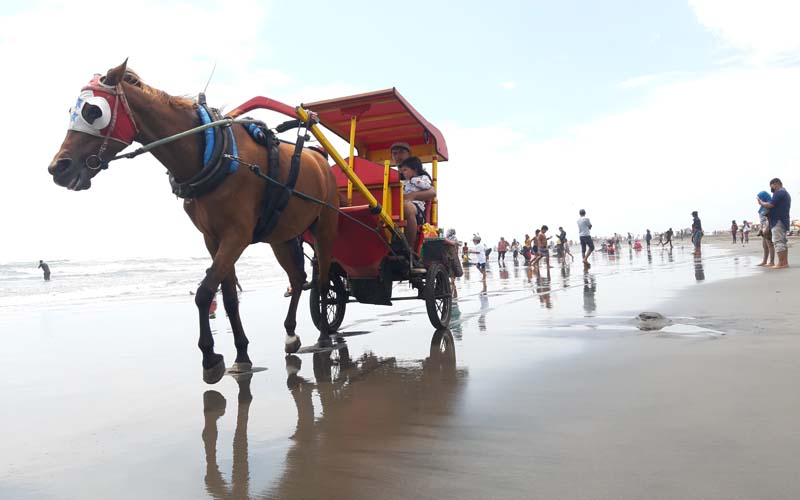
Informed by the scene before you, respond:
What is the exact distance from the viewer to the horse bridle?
12.0 ft

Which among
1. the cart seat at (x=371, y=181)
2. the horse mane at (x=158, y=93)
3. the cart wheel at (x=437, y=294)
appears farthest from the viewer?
the cart seat at (x=371, y=181)

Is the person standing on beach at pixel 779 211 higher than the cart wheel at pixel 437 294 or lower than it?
higher

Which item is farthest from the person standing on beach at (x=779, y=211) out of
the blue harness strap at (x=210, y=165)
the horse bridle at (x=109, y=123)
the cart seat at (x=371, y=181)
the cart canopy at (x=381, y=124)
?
the horse bridle at (x=109, y=123)

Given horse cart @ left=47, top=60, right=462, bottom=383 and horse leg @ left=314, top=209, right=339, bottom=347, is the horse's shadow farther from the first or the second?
horse leg @ left=314, top=209, right=339, bottom=347

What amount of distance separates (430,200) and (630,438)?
473 cm

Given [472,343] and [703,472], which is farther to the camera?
[472,343]

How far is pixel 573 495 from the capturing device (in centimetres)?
205

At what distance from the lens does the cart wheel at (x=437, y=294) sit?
20.3 feet

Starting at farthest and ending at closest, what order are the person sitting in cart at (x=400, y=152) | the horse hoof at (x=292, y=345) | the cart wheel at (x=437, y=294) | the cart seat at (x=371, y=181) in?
the person sitting in cart at (x=400, y=152) → the cart seat at (x=371, y=181) → the cart wheel at (x=437, y=294) → the horse hoof at (x=292, y=345)

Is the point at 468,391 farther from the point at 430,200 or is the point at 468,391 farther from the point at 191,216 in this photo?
the point at 430,200

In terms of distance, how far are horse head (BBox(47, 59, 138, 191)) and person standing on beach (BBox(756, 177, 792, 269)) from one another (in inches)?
502

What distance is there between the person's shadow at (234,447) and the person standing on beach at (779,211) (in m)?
12.1

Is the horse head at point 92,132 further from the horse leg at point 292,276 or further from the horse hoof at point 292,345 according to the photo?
the horse hoof at point 292,345

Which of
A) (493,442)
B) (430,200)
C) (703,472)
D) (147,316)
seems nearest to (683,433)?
(703,472)
